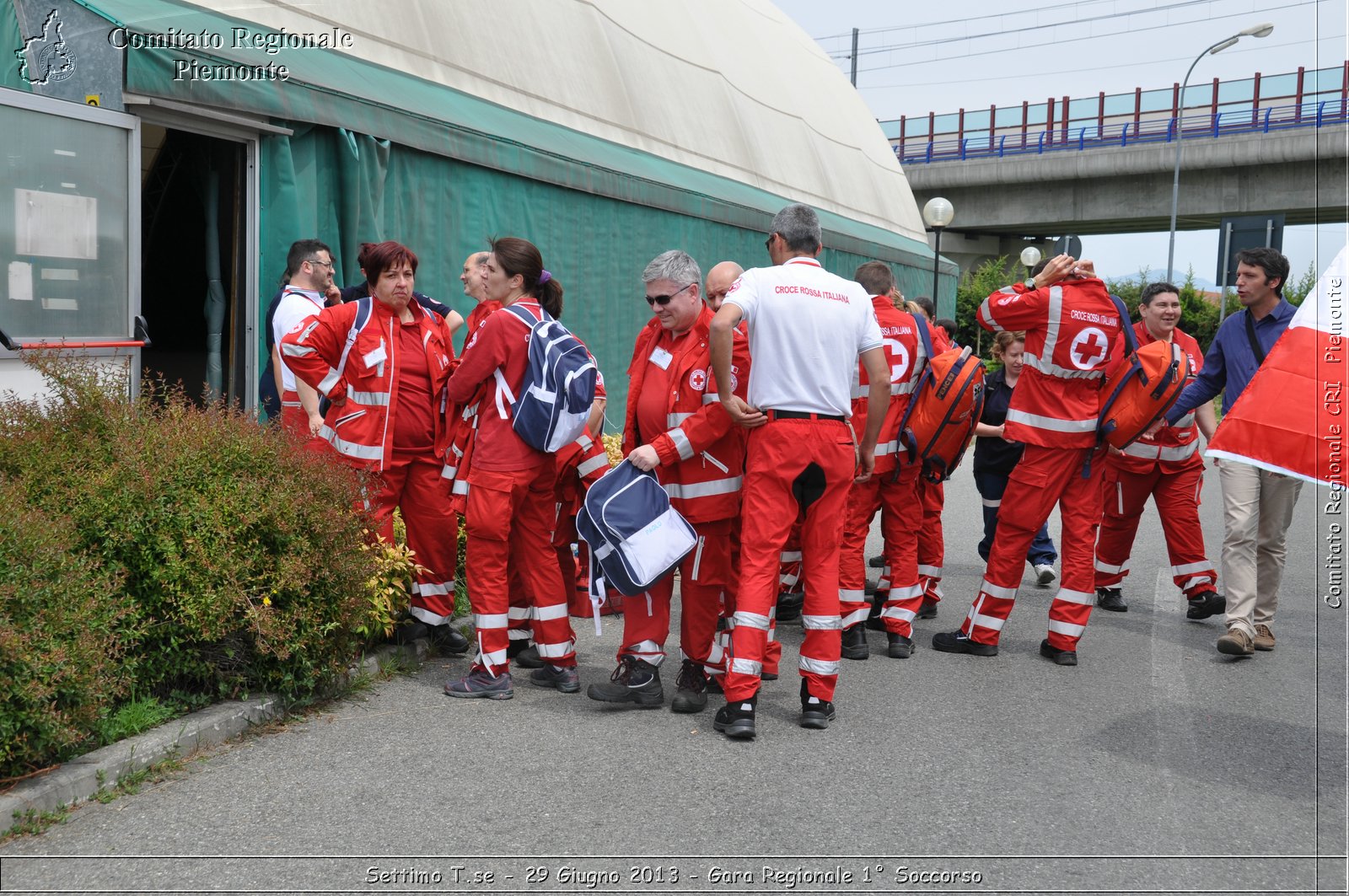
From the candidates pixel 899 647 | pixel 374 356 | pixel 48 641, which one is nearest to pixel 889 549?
pixel 899 647

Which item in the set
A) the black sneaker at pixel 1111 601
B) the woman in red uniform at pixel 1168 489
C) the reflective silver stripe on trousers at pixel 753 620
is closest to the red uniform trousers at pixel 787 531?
the reflective silver stripe on trousers at pixel 753 620

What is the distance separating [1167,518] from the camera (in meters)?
7.72

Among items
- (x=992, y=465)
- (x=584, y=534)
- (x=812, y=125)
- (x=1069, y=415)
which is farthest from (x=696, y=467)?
(x=812, y=125)

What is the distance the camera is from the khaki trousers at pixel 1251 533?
657 centimetres

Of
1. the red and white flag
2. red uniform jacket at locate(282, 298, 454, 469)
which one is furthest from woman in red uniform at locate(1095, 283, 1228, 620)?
red uniform jacket at locate(282, 298, 454, 469)

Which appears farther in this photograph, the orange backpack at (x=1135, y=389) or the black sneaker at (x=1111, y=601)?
the black sneaker at (x=1111, y=601)

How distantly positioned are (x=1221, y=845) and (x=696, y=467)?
254cm

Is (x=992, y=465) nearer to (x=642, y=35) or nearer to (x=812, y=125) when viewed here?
(x=642, y=35)

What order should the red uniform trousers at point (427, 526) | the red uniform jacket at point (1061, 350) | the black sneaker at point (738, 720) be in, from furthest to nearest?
the red uniform jacket at point (1061, 350) → the red uniform trousers at point (427, 526) → the black sneaker at point (738, 720)

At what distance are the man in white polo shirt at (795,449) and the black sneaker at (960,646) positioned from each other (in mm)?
1688

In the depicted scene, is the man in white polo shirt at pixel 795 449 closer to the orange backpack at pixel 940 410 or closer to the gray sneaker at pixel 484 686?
the gray sneaker at pixel 484 686

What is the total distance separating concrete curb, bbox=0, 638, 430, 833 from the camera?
3727 millimetres

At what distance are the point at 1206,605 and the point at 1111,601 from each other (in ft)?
1.97

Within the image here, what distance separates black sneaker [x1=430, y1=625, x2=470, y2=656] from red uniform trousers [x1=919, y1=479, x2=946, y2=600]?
9.34ft
